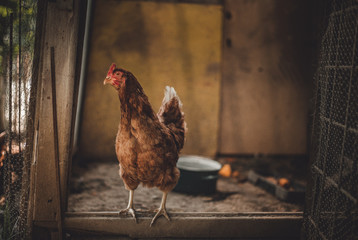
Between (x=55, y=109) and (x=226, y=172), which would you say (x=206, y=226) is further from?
(x=226, y=172)

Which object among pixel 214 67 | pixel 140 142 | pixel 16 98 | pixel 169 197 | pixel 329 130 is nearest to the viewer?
pixel 329 130

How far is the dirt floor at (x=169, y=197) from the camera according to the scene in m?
3.62

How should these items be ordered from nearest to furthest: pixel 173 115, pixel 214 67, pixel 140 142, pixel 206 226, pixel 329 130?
1. pixel 329 130
2. pixel 140 142
3. pixel 206 226
4. pixel 173 115
5. pixel 214 67

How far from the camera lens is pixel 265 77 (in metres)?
5.54

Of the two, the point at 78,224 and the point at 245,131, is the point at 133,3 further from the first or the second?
the point at 78,224

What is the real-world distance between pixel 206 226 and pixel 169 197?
3.57 feet

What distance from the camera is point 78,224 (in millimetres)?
2770

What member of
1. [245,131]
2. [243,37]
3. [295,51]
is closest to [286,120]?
[245,131]

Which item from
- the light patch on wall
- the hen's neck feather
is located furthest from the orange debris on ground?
the hen's neck feather

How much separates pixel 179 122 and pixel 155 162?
2.38ft

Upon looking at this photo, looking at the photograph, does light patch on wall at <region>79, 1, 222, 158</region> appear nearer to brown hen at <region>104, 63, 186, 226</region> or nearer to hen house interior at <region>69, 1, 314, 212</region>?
hen house interior at <region>69, 1, 314, 212</region>

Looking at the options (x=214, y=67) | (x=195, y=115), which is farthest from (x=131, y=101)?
(x=214, y=67)

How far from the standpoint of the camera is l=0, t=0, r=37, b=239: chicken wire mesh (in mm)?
2459

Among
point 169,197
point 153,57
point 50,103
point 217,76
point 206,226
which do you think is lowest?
point 169,197
